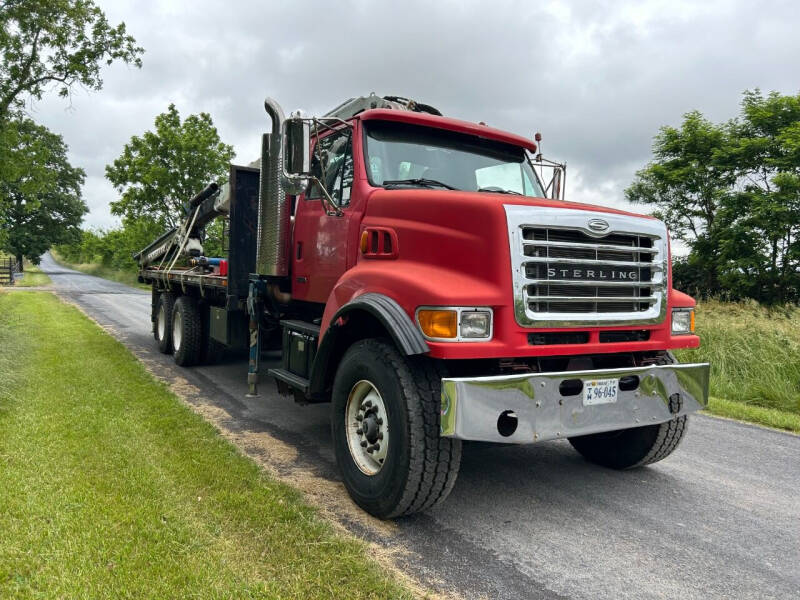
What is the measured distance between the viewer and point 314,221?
494cm

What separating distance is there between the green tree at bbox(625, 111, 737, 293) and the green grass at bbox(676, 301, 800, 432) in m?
11.1

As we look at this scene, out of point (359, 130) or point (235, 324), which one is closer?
point (359, 130)

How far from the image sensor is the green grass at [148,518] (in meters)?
2.61

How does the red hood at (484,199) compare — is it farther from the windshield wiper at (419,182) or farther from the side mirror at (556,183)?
the side mirror at (556,183)

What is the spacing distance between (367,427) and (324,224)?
6.20 feet

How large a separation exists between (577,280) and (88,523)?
308cm

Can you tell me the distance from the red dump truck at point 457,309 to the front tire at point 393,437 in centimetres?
1

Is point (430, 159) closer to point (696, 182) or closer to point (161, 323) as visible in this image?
point (161, 323)

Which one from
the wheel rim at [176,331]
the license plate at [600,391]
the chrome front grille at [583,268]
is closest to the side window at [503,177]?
the chrome front grille at [583,268]

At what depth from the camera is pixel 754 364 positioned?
26.3 ft

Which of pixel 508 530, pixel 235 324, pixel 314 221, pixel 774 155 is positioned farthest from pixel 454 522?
pixel 774 155

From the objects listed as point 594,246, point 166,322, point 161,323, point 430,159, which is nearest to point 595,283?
point 594,246

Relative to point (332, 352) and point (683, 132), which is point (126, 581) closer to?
point (332, 352)

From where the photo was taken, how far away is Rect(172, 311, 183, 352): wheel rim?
8.46m
